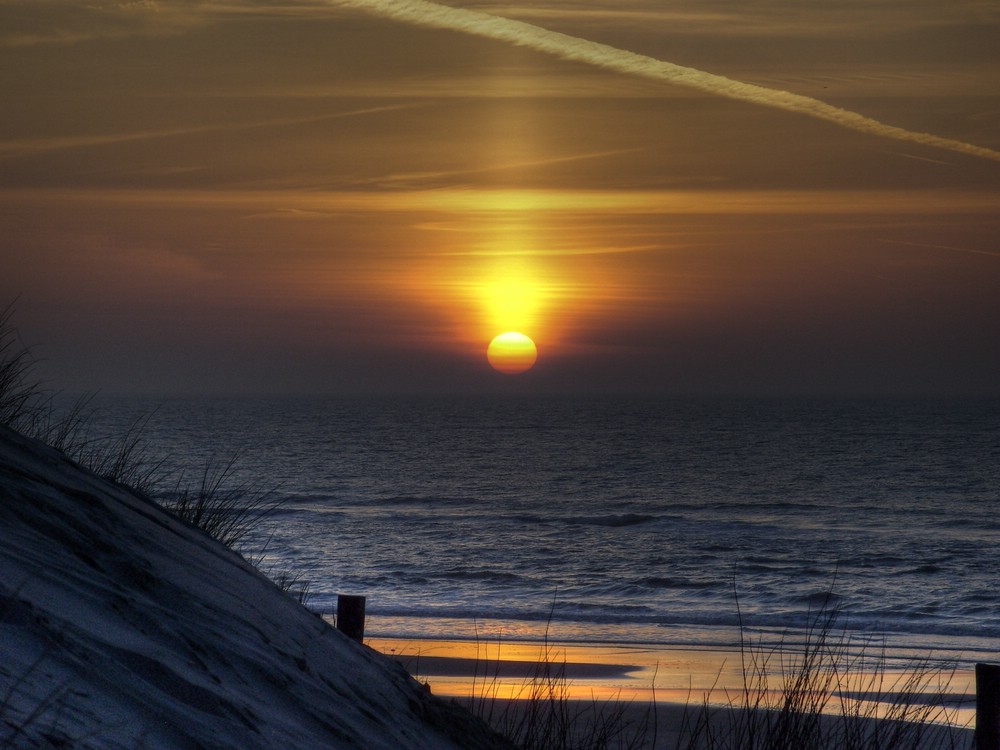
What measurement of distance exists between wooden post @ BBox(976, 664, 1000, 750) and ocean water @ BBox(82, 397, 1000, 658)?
1.28 metres

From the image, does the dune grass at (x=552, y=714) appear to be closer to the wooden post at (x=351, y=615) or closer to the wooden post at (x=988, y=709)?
the wooden post at (x=351, y=615)

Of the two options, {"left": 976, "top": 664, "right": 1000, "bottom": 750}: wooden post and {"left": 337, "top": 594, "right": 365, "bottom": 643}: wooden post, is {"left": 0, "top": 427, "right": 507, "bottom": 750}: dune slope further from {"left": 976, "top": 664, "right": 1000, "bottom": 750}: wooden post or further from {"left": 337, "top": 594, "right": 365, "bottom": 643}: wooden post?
{"left": 976, "top": 664, "right": 1000, "bottom": 750}: wooden post

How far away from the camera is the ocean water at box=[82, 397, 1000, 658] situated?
18250 millimetres

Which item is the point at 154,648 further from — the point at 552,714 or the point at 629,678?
the point at 629,678

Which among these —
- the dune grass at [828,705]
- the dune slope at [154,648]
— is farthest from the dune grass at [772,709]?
the dune slope at [154,648]

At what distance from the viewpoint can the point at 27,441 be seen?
449 cm

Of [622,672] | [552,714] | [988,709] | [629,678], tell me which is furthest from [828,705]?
[552,714]

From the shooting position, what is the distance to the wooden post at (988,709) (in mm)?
5477

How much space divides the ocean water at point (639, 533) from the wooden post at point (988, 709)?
50.4 inches

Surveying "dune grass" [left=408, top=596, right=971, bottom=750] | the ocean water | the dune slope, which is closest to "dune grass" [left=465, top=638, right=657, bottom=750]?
"dune grass" [left=408, top=596, right=971, bottom=750]

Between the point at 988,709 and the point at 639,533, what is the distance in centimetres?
2703

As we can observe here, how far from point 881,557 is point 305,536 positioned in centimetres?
1615

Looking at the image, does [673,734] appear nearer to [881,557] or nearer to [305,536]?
[881,557]

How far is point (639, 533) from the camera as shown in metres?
32.3
